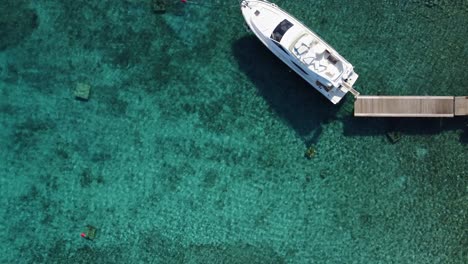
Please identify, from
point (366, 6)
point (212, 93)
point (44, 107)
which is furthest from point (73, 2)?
point (366, 6)

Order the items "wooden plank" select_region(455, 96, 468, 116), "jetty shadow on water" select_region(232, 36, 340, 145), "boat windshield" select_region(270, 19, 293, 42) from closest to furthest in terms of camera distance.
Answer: "boat windshield" select_region(270, 19, 293, 42)
"wooden plank" select_region(455, 96, 468, 116)
"jetty shadow on water" select_region(232, 36, 340, 145)

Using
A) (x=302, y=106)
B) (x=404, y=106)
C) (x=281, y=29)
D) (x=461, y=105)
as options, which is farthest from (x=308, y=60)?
(x=461, y=105)

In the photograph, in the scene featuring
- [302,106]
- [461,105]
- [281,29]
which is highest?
[281,29]

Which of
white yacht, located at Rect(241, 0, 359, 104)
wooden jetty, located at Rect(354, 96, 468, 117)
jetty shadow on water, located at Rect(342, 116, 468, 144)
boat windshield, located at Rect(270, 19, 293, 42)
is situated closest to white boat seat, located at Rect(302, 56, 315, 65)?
white yacht, located at Rect(241, 0, 359, 104)

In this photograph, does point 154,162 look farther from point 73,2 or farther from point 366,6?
point 366,6

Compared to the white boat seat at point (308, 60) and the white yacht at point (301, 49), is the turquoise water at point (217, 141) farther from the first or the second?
the white boat seat at point (308, 60)

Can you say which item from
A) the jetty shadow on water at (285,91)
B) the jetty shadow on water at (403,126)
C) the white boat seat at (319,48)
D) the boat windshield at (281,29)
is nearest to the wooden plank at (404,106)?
the jetty shadow on water at (403,126)

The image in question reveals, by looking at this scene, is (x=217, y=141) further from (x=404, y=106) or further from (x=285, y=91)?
(x=404, y=106)

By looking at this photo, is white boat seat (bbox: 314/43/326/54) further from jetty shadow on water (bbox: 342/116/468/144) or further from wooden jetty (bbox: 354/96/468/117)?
jetty shadow on water (bbox: 342/116/468/144)
